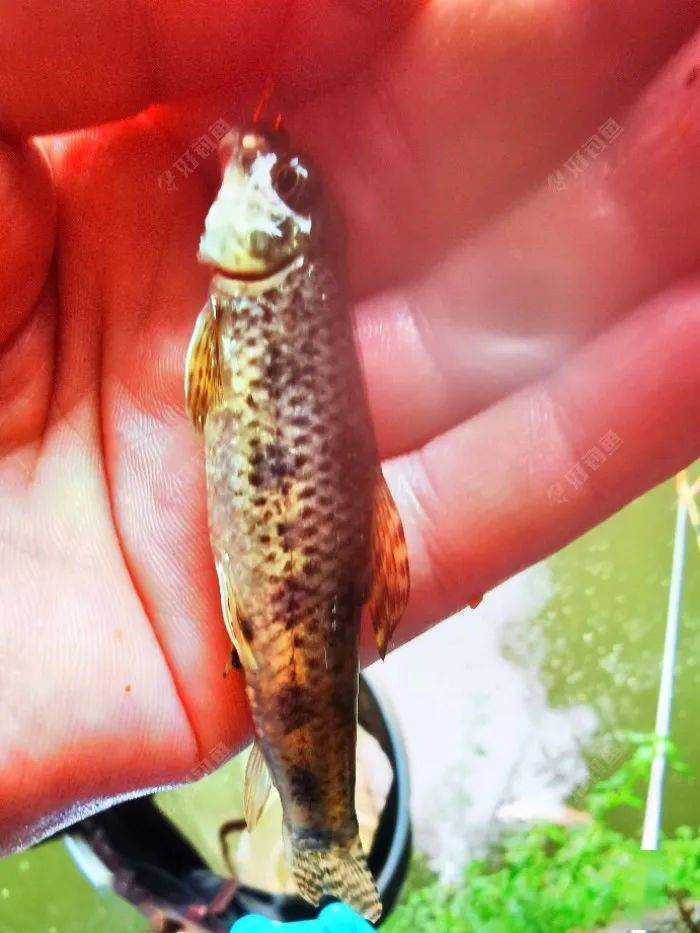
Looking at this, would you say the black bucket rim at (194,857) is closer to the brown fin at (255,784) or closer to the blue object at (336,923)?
the blue object at (336,923)

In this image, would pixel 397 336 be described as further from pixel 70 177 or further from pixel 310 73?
pixel 70 177

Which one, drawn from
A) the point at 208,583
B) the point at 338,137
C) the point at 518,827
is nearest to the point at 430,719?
the point at 518,827

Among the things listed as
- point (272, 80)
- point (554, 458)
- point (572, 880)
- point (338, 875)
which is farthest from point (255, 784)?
point (572, 880)

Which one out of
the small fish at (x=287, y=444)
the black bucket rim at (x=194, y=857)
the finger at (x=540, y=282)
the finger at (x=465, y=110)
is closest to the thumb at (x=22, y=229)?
the small fish at (x=287, y=444)

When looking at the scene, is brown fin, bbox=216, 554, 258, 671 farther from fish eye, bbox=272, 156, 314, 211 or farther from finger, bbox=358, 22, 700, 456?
fish eye, bbox=272, 156, 314, 211

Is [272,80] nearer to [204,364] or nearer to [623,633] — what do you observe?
[204,364]

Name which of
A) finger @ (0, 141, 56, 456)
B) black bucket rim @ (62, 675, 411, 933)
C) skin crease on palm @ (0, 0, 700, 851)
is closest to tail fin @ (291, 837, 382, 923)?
skin crease on palm @ (0, 0, 700, 851)
